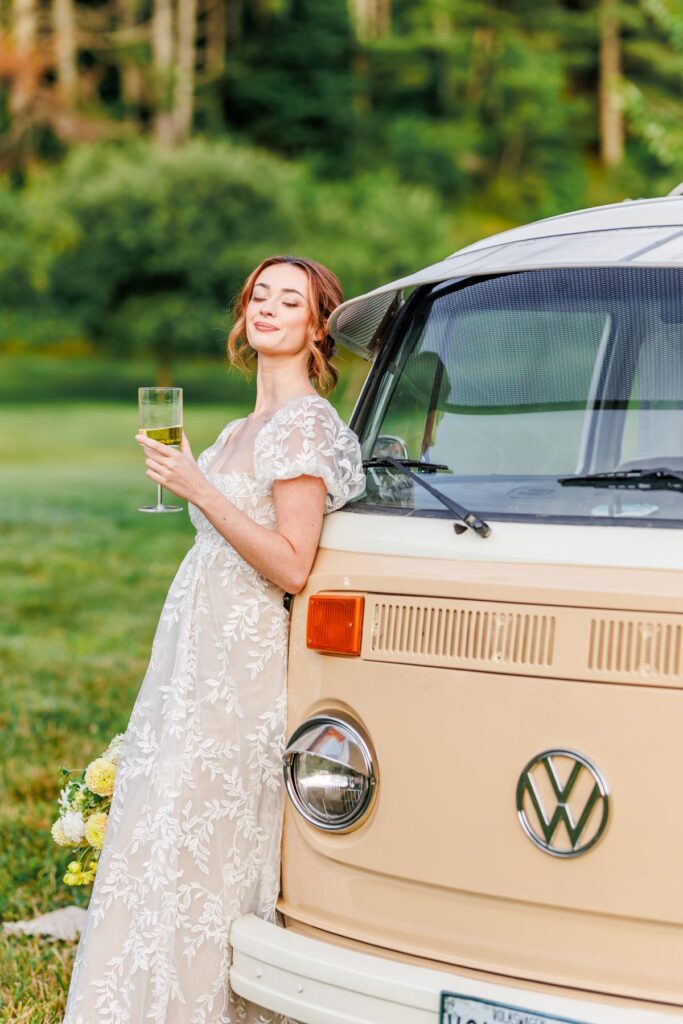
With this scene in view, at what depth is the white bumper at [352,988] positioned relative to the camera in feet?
8.61

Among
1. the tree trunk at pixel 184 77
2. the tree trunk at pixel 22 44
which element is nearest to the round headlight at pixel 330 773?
the tree trunk at pixel 22 44

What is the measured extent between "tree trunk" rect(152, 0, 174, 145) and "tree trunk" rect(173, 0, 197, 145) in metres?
0.24

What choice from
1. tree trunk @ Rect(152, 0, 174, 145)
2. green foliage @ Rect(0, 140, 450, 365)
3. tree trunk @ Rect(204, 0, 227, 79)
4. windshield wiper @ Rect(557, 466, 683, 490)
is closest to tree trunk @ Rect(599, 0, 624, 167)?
tree trunk @ Rect(204, 0, 227, 79)

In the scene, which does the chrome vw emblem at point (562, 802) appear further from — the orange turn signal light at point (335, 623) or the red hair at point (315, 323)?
the red hair at point (315, 323)

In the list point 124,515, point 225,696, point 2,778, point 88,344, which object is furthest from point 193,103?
point 225,696

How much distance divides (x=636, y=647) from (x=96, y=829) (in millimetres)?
1834

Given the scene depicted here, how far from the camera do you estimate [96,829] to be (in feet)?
12.4

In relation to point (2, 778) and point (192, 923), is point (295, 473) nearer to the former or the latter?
point (192, 923)

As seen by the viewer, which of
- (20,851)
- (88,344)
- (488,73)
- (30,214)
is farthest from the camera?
(488,73)

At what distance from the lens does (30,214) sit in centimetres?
3030

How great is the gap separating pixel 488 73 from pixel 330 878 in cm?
4427

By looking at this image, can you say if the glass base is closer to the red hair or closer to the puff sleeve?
the puff sleeve

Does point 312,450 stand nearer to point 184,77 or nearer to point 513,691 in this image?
point 513,691

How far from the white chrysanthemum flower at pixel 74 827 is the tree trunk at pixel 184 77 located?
36960 millimetres
